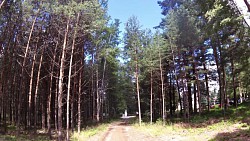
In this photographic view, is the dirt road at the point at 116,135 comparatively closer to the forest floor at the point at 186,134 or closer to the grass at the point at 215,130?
the forest floor at the point at 186,134

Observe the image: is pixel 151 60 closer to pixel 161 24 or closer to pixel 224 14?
pixel 161 24

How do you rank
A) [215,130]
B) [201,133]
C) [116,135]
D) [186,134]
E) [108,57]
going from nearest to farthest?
[215,130], [201,133], [186,134], [116,135], [108,57]

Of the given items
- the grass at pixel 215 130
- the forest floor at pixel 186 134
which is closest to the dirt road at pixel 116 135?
the forest floor at pixel 186 134

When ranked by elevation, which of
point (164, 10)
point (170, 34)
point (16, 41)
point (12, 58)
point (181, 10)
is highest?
point (164, 10)

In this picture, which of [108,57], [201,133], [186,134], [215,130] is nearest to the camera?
[215,130]

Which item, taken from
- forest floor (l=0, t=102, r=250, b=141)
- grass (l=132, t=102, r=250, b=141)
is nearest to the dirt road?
forest floor (l=0, t=102, r=250, b=141)

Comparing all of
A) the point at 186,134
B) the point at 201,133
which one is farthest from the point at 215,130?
the point at 186,134

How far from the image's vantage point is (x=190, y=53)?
28266mm

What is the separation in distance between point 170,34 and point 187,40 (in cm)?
216

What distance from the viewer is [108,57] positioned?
1132 inches

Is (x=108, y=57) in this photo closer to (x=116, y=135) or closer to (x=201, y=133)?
(x=116, y=135)

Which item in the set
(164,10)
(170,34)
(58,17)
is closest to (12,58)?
(58,17)

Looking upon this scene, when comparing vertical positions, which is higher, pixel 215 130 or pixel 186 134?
pixel 215 130

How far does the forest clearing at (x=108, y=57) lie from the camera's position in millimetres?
15695
